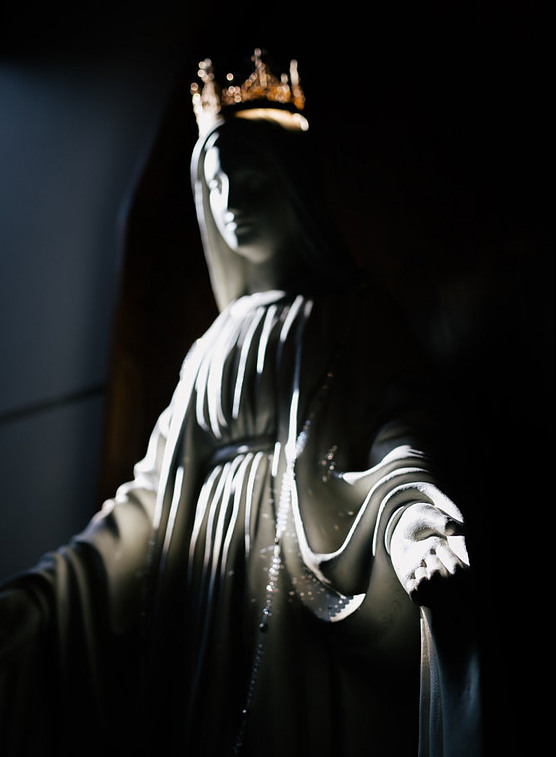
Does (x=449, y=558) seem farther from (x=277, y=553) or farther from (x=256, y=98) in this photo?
(x=256, y=98)

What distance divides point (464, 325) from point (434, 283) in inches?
6.3

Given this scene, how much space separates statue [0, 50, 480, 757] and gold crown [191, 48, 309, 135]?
3.2 inches

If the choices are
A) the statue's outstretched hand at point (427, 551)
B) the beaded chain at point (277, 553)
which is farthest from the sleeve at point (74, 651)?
the statue's outstretched hand at point (427, 551)

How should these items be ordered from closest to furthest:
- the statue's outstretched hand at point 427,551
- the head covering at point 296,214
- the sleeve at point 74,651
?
the statue's outstretched hand at point 427,551 < the sleeve at point 74,651 < the head covering at point 296,214

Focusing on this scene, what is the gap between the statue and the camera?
1.08 metres

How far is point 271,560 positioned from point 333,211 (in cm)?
120

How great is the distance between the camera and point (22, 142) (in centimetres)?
276

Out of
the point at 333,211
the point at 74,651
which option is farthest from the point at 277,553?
the point at 333,211

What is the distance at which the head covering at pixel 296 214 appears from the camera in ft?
5.44

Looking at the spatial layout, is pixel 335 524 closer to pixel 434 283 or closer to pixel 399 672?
pixel 399 672

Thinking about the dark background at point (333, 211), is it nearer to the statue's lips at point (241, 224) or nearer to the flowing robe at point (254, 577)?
the flowing robe at point (254, 577)

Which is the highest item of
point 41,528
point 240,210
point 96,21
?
point 96,21

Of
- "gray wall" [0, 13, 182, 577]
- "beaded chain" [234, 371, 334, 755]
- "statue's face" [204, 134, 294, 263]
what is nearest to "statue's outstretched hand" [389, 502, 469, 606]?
"beaded chain" [234, 371, 334, 755]

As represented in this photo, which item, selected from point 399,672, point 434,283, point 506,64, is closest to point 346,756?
point 399,672
